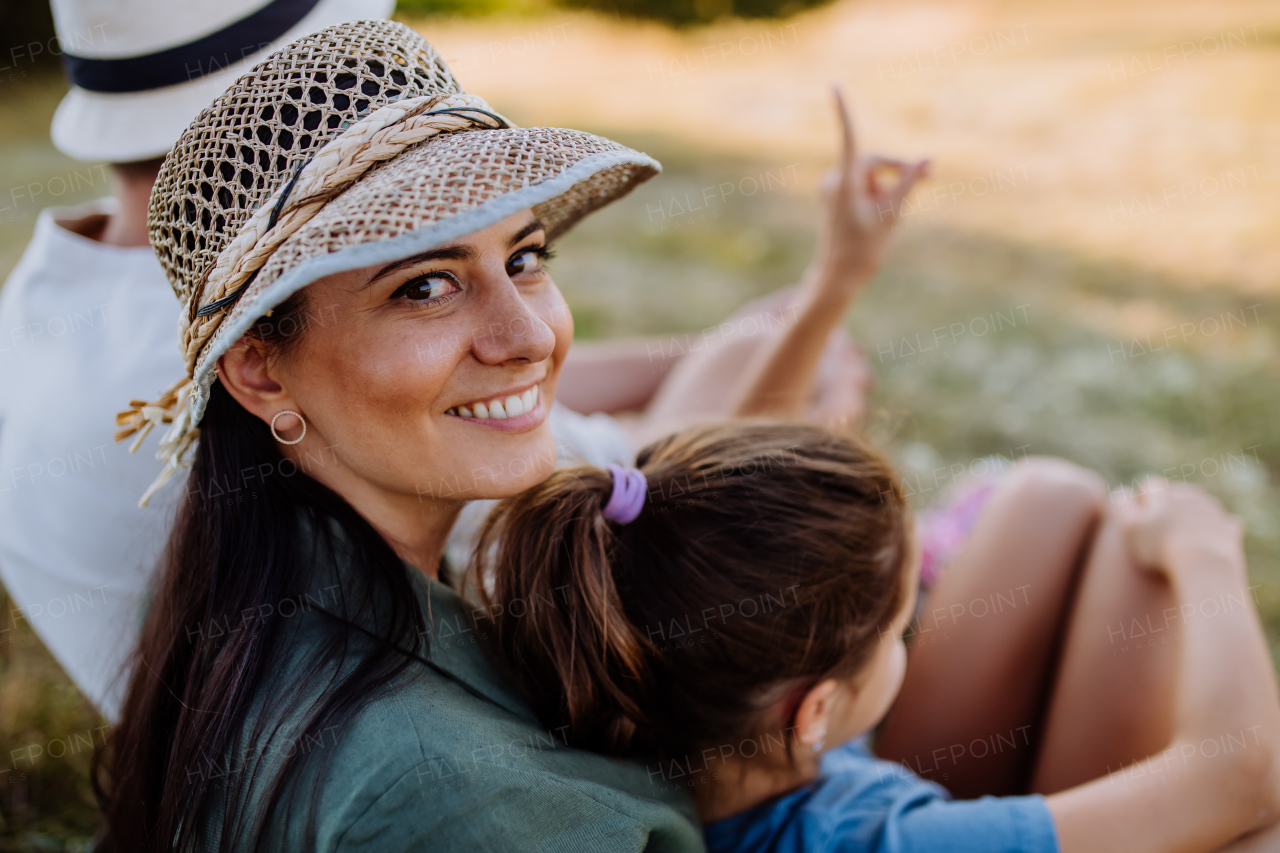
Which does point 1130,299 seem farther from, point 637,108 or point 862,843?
point 637,108

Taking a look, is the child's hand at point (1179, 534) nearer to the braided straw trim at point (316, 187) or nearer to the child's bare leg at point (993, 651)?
the child's bare leg at point (993, 651)

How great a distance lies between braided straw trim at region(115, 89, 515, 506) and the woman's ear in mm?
47

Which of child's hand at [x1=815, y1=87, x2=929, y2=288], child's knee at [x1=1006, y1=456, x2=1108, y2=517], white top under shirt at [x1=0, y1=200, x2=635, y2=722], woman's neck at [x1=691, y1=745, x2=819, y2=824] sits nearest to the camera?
woman's neck at [x1=691, y1=745, x2=819, y2=824]

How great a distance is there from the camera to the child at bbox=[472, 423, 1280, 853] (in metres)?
1.48

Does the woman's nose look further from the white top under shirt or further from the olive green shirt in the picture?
A: the white top under shirt

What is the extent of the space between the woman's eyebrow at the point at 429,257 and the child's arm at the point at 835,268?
4.54 ft

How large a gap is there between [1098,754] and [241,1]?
7.68 feet

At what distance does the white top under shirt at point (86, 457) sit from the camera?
6.06 feet

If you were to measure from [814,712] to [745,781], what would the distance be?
0.63ft

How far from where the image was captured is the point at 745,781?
162 cm

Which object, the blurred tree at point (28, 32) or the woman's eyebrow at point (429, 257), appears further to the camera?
the blurred tree at point (28, 32)

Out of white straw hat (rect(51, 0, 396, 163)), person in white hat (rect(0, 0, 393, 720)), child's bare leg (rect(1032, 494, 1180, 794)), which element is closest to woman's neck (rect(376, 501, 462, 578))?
person in white hat (rect(0, 0, 393, 720))

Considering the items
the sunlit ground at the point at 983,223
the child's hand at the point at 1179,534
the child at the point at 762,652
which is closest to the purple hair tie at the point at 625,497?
the child at the point at 762,652

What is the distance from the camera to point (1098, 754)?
188cm
